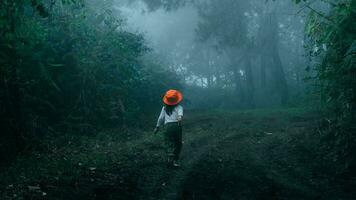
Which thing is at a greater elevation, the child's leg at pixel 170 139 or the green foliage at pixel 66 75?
the green foliage at pixel 66 75

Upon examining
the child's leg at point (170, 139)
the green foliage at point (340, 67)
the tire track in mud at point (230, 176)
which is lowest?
the tire track in mud at point (230, 176)

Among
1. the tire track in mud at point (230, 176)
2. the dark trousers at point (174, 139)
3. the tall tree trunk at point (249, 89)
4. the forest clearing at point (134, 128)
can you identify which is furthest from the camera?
the tall tree trunk at point (249, 89)

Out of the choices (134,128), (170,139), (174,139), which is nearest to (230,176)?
(174,139)

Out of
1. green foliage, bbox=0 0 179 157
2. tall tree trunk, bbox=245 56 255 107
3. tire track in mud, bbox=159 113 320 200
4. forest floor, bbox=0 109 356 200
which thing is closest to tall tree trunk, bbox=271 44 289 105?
tall tree trunk, bbox=245 56 255 107

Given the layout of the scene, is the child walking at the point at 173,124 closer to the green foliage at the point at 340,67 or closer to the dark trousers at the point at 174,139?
the dark trousers at the point at 174,139

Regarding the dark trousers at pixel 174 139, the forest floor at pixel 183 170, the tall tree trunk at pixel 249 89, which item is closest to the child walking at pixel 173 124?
the dark trousers at pixel 174 139

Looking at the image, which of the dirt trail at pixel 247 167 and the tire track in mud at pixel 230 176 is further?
the dirt trail at pixel 247 167

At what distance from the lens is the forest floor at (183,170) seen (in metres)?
8.95

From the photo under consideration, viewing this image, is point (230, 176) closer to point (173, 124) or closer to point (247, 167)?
point (247, 167)

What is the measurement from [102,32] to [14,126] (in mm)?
9631

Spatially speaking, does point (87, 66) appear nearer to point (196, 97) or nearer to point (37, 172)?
point (37, 172)

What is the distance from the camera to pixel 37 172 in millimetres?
10781

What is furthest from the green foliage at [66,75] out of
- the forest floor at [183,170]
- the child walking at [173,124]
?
the child walking at [173,124]

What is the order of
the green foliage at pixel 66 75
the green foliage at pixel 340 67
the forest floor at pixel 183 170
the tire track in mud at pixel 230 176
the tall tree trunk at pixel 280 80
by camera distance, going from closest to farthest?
the tire track in mud at pixel 230 176
the forest floor at pixel 183 170
the green foliage at pixel 340 67
the green foliage at pixel 66 75
the tall tree trunk at pixel 280 80
